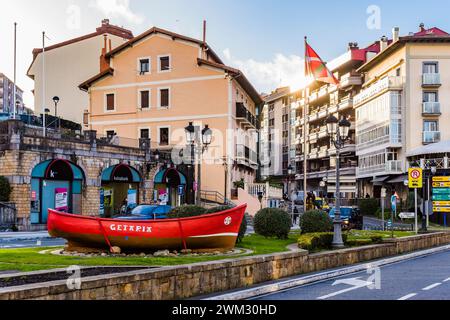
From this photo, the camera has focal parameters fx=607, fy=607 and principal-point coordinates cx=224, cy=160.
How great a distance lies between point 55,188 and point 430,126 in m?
36.7

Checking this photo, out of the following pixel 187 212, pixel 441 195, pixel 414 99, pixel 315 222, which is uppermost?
pixel 414 99

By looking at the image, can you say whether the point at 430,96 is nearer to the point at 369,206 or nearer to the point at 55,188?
the point at 369,206

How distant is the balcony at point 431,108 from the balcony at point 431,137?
186 cm

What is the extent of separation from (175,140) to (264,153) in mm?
65966

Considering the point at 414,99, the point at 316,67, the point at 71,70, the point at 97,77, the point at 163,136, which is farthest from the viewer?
the point at 71,70

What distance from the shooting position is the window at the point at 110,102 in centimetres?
5159

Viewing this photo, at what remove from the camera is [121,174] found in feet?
128

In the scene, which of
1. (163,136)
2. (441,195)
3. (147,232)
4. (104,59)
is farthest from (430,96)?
(147,232)

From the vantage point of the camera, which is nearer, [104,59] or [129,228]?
[129,228]

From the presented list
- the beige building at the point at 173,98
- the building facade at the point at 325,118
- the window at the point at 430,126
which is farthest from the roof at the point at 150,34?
the window at the point at 430,126

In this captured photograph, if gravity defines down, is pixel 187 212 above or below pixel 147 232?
above

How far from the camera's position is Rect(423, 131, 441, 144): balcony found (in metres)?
56.4

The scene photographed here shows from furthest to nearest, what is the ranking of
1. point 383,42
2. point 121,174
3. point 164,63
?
point 383,42 → point 164,63 → point 121,174

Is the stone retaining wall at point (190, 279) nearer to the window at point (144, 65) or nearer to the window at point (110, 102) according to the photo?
the window at point (144, 65)
